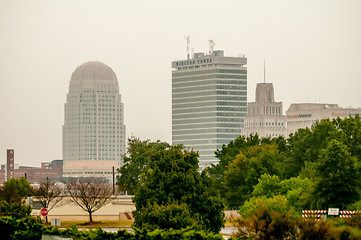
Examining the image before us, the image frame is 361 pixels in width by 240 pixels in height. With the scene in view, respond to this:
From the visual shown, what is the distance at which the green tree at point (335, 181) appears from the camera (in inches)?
2963

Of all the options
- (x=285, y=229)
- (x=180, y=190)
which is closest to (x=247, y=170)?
(x=180, y=190)

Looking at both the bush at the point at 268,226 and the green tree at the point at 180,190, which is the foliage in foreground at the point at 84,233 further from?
the green tree at the point at 180,190

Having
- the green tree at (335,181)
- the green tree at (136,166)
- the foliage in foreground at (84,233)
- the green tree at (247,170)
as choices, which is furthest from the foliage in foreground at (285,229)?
the green tree at (136,166)

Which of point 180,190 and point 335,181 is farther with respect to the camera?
point 335,181

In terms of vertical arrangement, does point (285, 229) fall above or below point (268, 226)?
below

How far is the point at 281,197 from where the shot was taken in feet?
279

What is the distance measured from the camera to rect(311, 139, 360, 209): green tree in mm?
75250

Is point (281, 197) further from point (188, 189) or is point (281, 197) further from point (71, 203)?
point (71, 203)

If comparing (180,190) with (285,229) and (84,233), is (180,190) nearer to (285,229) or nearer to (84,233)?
(84,233)

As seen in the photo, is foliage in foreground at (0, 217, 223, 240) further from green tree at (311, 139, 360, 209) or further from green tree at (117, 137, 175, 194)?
green tree at (117, 137, 175, 194)

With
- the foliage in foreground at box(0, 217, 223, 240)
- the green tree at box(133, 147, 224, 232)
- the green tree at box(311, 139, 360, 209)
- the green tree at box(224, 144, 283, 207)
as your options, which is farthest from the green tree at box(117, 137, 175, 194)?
the foliage in foreground at box(0, 217, 223, 240)

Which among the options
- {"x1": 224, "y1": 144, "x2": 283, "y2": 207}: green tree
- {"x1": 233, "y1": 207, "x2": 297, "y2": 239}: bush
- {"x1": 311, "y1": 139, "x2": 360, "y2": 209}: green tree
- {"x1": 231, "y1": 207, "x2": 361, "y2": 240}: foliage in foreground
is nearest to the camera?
{"x1": 231, "y1": 207, "x2": 361, "y2": 240}: foliage in foreground

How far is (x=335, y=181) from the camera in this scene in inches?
2977

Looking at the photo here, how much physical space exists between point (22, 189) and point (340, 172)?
2400 inches
